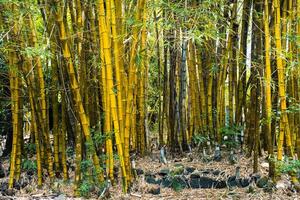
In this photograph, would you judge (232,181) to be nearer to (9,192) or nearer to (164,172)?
(164,172)

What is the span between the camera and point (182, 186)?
13.2 feet

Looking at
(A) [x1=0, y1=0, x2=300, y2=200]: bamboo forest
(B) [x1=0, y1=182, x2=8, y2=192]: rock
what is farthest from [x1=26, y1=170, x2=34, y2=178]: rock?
(B) [x1=0, y1=182, x2=8, y2=192]: rock

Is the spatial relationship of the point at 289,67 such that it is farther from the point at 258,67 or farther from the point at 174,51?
the point at 174,51

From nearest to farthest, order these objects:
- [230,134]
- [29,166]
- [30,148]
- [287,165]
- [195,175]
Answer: [287,165] → [195,175] → [29,166] → [230,134] → [30,148]

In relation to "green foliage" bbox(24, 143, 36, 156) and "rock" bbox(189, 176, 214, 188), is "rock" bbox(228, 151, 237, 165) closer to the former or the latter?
"rock" bbox(189, 176, 214, 188)

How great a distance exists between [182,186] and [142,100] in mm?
1130

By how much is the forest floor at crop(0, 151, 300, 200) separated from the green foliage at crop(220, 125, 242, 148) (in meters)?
0.16

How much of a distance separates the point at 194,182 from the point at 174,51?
168cm

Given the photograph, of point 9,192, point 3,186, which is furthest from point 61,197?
point 3,186

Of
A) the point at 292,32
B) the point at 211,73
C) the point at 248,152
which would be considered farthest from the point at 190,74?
the point at 292,32

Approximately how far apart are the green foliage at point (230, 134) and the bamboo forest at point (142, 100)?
0.02m

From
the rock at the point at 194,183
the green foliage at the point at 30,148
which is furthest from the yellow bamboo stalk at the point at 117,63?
the green foliage at the point at 30,148

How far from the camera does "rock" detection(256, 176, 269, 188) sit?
3637mm

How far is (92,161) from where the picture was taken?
364 cm
